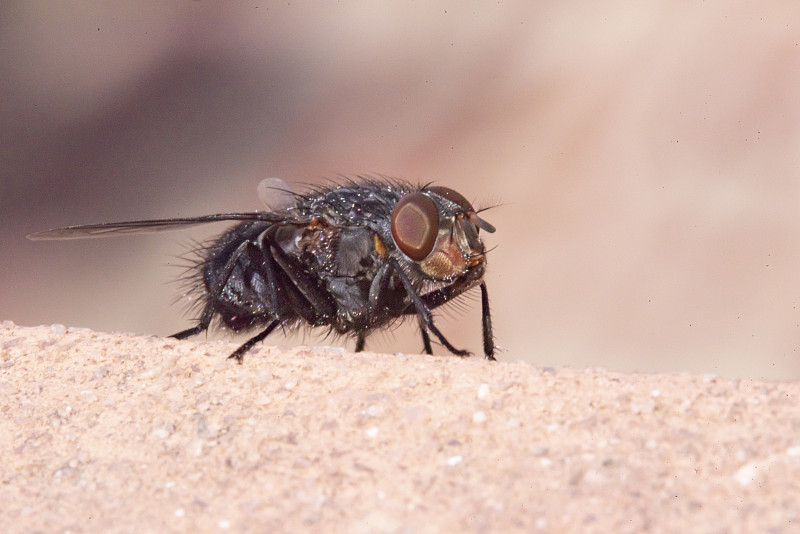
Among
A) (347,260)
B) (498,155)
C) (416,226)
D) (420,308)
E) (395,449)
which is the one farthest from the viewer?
(498,155)

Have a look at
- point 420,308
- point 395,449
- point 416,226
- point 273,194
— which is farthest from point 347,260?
point 395,449

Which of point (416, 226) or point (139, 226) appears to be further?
point (416, 226)

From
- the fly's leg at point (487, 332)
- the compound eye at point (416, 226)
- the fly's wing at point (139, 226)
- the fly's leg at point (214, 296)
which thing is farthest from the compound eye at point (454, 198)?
the fly's leg at point (214, 296)

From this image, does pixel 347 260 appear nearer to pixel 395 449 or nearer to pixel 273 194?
pixel 273 194

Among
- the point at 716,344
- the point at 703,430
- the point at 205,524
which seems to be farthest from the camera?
the point at 716,344

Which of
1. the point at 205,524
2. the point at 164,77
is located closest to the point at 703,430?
the point at 205,524

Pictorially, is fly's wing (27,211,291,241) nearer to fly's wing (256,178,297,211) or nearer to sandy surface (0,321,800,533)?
sandy surface (0,321,800,533)

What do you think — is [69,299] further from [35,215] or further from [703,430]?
[703,430]
